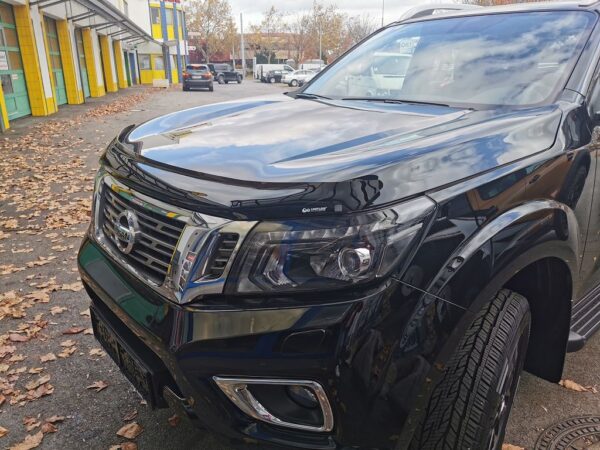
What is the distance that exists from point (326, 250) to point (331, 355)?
0.99ft

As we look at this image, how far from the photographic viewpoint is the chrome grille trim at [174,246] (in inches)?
59.4

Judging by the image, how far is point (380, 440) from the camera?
145 centimetres

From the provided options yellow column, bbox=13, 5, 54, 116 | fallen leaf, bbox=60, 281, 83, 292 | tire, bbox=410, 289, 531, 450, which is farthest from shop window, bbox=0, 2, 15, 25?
tire, bbox=410, 289, 531, 450

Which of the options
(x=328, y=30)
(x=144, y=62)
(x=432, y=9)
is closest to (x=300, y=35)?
(x=328, y=30)

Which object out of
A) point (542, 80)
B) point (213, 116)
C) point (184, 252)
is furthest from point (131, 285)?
point (542, 80)

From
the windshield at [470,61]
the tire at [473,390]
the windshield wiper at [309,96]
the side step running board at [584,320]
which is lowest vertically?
the side step running board at [584,320]

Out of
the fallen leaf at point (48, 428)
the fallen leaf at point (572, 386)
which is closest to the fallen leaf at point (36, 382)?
the fallen leaf at point (48, 428)

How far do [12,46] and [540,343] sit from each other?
16180 millimetres

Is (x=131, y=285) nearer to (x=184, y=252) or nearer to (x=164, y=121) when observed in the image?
(x=184, y=252)

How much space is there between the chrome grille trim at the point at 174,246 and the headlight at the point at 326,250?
0.05m

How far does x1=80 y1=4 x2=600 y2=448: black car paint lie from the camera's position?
4.64 feet

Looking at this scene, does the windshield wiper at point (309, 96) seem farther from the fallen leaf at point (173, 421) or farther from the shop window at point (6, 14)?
the shop window at point (6, 14)

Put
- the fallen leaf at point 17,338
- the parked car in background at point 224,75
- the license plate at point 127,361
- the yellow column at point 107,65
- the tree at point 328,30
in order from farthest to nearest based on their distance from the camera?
the tree at point 328,30
the parked car in background at point 224,75
the yellow column at point 107,65
the fallen leaf at point 17,338
the license plate at point 127,361

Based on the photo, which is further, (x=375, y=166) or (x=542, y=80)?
(x=542, y=80)
